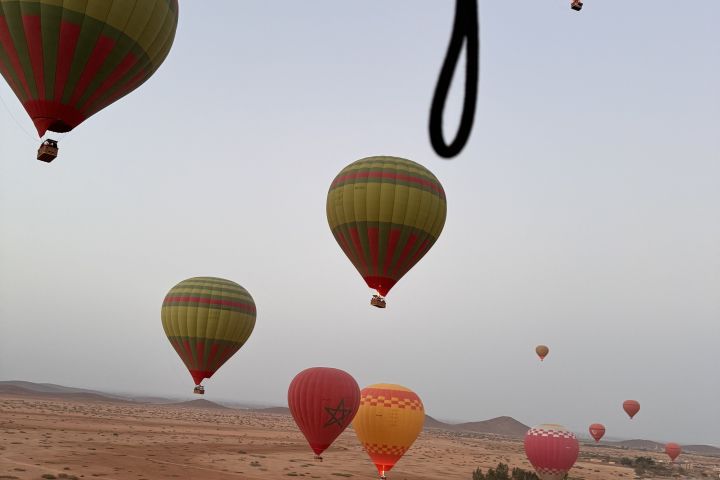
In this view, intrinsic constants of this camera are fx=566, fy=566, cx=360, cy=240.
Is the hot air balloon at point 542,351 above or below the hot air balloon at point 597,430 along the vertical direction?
above

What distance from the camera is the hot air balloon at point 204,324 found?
109 feet

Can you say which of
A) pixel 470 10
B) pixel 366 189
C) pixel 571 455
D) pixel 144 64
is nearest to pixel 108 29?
→ pixel 144 64

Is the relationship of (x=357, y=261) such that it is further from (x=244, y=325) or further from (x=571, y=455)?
(x=571, y=455)

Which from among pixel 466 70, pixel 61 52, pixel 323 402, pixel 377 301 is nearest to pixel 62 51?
pixel 61 52

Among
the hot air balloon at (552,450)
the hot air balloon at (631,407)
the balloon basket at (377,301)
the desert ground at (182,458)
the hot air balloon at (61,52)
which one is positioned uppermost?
the hot air balloon at (61,52)

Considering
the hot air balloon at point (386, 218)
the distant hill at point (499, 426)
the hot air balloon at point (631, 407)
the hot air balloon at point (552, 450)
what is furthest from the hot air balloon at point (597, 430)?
the distant hill at point (499, 426)

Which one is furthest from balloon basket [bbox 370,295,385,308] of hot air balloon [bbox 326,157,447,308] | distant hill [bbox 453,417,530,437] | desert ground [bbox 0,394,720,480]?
distant hill [bbox 453,417,530,437]

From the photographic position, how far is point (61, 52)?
17641 millimetres

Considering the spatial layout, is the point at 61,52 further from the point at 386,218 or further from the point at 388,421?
the point at 388,421

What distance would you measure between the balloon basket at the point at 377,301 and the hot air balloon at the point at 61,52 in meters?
14.6

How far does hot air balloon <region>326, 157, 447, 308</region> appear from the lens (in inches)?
1067

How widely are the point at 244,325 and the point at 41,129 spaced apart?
19676 mm

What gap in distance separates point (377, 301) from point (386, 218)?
13.1 feet

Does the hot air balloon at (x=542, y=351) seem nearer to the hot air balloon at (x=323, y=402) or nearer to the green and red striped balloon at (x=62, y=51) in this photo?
the hot air balloon at (x=323, y=402)
